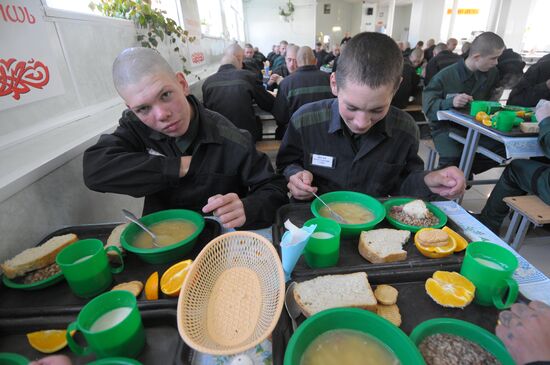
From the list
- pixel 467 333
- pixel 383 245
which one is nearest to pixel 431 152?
pixel 383 245

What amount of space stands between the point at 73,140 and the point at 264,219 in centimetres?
119

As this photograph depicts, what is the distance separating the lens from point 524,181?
230cm

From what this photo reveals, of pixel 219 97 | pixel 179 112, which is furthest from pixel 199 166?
Result: pixel 219 97

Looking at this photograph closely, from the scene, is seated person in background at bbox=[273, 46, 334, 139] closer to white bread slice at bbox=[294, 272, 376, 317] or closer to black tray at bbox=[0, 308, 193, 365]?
white bread slice at bbox=[294, 272, 376, 317]

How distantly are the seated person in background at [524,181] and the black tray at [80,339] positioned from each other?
8.34ft

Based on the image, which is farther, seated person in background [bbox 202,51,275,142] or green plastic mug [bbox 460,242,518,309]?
seated person in background [bbox 202,51,275,142]

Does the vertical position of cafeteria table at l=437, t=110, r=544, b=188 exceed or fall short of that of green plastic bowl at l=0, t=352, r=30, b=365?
it falls short

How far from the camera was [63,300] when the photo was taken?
85cm

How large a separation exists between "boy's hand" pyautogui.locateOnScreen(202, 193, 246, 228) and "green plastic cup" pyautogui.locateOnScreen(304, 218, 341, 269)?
295 mm

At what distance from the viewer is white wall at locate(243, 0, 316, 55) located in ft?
46.3

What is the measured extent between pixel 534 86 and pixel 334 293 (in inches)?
171

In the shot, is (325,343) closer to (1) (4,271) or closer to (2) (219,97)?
(1) (4,271)

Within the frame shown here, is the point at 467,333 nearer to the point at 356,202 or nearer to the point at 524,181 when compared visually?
the point at 356,202

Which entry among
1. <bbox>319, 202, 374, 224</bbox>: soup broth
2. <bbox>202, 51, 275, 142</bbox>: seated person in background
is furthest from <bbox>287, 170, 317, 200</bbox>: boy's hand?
<bbox>202, 51, 275, 142</bbox>: seated person in background
